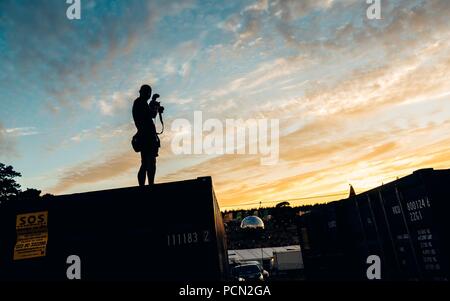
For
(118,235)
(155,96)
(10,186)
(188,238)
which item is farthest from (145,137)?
(10,186)

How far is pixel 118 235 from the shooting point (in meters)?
4.34

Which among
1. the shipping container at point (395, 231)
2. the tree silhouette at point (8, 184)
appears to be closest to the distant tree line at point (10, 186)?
the tree silhouette at point (8, 184)

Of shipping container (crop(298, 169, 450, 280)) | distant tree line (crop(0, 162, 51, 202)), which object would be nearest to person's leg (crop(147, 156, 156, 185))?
shipping container (crop(298, 169, 450, 280))

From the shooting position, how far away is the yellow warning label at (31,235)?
14.6ft

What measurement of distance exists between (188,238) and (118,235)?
965 millimetres

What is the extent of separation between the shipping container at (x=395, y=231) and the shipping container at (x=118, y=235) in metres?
3.95

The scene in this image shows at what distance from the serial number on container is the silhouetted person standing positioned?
171 centimetres

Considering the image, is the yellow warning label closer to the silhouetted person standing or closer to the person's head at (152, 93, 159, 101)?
the silhouetted person standing

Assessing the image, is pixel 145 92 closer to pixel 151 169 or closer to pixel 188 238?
pixel 151 169

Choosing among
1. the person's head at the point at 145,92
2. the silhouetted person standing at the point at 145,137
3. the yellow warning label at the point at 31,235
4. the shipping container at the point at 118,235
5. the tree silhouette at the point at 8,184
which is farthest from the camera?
the tree silhouette at the point at 8,184

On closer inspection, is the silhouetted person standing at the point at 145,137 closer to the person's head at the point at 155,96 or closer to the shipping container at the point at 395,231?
the person's head at the point at 155,96
